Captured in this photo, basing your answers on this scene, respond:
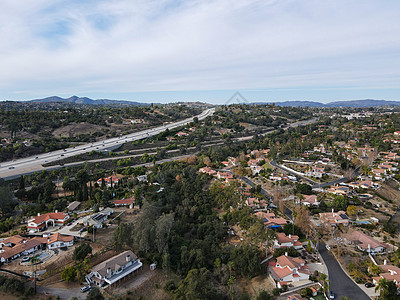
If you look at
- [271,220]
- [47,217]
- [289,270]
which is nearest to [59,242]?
[47,217]

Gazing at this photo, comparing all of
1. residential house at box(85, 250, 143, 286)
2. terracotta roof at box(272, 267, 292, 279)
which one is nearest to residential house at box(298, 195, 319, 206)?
terracotta roof at box(272, 267, 292, 279)

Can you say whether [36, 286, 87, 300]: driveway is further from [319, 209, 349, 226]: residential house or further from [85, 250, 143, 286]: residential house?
[319, 209, 349, 226]: residential house

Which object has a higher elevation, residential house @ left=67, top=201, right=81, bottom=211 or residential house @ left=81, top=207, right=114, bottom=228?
residential house @ left=81, top=207, right=114, bottom=228

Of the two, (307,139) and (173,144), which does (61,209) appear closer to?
(173,144)

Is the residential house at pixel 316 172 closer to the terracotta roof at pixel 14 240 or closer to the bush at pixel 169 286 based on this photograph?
the bush at pixel 169 286

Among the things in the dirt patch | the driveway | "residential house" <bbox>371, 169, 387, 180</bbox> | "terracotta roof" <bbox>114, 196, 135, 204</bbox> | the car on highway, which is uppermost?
the dirt patch

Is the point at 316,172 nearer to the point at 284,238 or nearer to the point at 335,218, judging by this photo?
the point at 335,218

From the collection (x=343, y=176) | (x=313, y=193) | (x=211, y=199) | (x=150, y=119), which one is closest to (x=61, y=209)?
(x=211, y=199)
